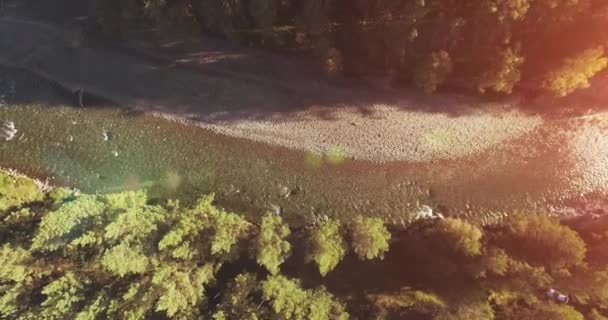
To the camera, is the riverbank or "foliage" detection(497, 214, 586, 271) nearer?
"foliage" detection(497, 214, 586, 271)

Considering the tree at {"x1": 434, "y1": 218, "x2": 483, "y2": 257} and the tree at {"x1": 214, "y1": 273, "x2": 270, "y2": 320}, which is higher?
the tree at {"x1": 434, "y1": 218, "x2": 483, "y2": 257}

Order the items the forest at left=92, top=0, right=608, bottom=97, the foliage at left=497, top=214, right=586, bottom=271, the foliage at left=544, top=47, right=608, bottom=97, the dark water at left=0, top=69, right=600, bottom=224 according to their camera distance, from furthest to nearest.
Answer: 1. the dark water at left=0, top=69, right=600, bottom=224
2. the foliage at left=497, top=214, right=586, bottom=271
3. the foliage at left=544, top=47, right=608, bottom=97
4. the forest at left=92, top=0, right=608, bottom=97

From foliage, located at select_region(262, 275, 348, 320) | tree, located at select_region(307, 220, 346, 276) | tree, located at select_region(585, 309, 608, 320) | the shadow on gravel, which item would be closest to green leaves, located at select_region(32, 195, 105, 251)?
the shadow on gravel

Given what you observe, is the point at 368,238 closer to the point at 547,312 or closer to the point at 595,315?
the point at 547,312

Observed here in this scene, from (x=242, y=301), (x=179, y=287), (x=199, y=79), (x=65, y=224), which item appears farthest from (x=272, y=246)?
(x=199, y=79)

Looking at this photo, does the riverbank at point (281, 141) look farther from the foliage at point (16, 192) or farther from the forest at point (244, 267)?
the forest at point (244, 267)

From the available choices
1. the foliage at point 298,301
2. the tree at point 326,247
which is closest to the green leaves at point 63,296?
the foliage at point 298,301

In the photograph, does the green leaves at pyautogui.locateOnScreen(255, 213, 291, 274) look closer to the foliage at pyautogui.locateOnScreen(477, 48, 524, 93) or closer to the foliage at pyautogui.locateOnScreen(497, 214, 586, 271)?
the foliage at pyautogui.locateOnScreen(497, 214, 586, 271)
